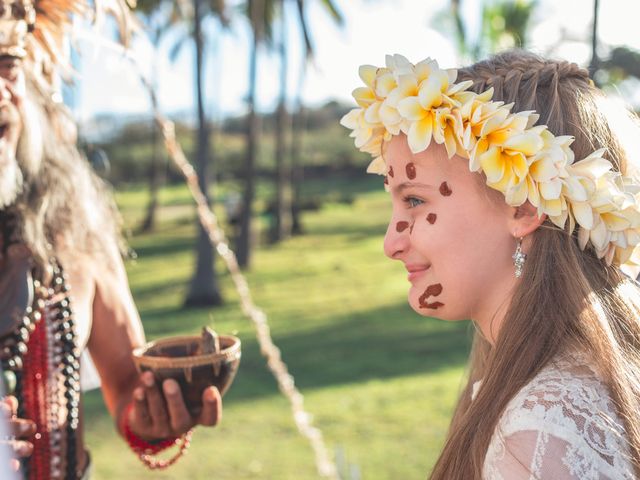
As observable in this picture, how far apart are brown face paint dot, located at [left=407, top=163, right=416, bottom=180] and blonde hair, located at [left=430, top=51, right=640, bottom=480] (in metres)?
0.22

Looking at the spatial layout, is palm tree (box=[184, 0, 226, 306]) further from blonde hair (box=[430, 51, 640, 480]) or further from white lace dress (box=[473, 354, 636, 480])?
white lace dress (box=[473, 354, 636, 480])

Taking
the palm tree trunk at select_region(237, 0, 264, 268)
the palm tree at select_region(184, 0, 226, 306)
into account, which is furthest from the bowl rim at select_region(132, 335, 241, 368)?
the palm tree trunk at select_region(237, 0, 264, 268)

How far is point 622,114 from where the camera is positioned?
1822 millimetres

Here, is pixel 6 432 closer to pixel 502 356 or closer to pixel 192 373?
pixel 192 373

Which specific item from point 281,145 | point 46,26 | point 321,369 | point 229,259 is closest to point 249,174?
point 281,145

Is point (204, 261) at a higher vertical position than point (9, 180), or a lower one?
lower

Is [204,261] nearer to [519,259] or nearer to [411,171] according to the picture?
[411,171]

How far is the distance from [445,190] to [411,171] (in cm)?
9

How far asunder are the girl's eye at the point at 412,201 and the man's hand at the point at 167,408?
0.81 meters

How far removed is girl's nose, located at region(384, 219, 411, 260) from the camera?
5.71 feet

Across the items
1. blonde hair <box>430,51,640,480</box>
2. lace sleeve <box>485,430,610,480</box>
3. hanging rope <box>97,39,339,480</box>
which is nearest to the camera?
lace sleeve <box>485,430,610,480</box>

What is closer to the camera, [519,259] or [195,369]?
[519,259]

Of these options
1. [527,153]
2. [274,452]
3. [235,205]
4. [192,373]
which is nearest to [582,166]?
[527,153]

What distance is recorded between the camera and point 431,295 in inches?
67.9
